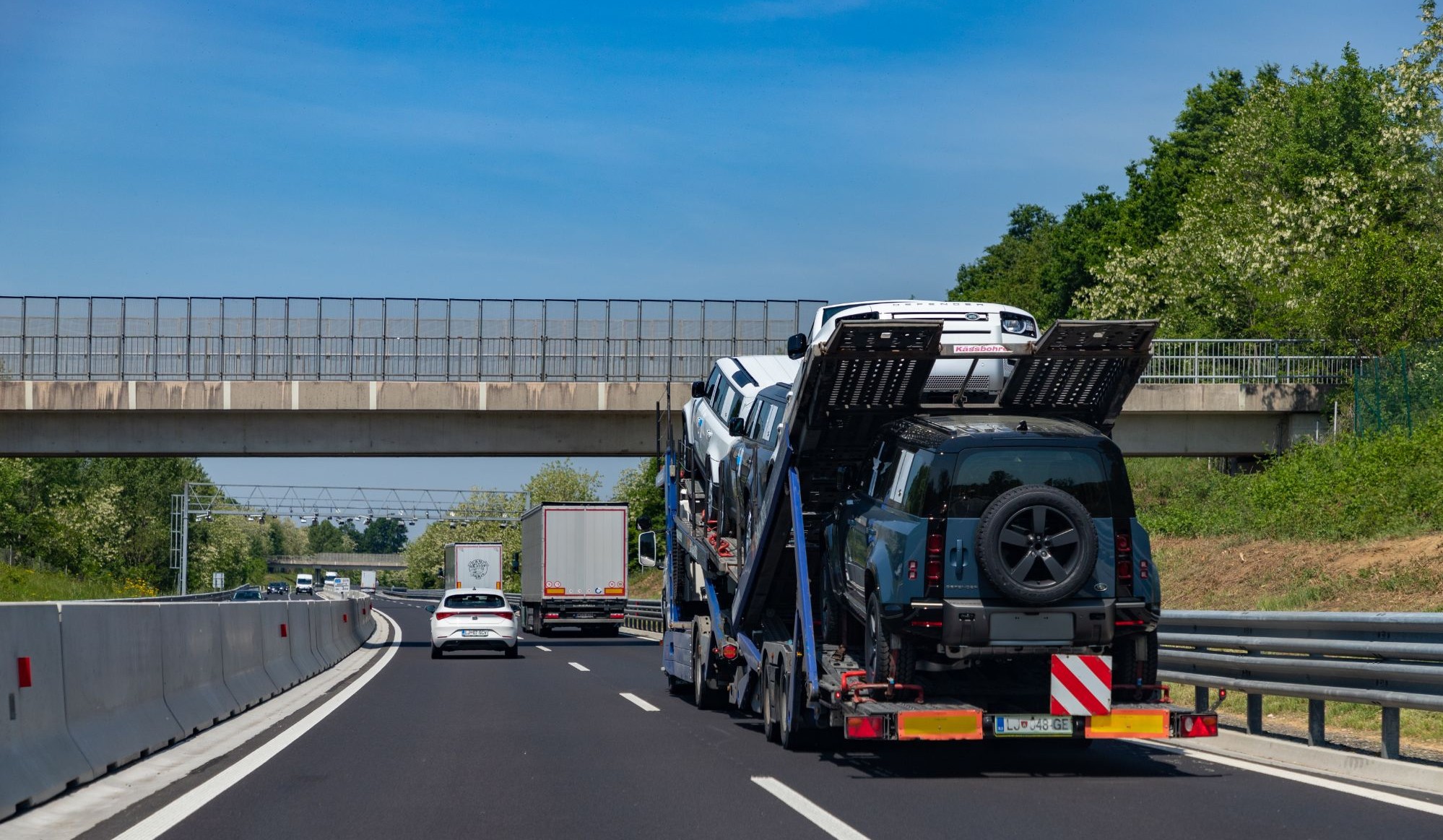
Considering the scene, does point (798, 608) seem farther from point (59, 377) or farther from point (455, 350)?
point (59, 377)

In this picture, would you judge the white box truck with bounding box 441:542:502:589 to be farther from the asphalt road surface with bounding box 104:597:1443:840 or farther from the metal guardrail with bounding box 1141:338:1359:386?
the asphalt road surface with bounding box 104:597:1443:840

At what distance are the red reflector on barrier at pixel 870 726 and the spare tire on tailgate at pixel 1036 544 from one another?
1.21 metres

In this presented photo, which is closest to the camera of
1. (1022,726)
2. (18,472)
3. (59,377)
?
(1022,726)

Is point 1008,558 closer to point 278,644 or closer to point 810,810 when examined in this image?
point 810,810

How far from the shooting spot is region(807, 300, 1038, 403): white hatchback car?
1212cm

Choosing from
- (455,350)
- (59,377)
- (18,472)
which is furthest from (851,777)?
(18,472)

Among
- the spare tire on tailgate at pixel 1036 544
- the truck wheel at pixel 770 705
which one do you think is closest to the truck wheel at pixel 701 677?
the truck wheel at pixel 770 705

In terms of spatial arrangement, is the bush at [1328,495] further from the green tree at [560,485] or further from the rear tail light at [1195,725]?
the green tree at [560,485]

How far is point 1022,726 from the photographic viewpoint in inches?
414

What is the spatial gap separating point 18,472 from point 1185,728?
84605mm

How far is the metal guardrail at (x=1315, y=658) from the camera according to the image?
9.79 m

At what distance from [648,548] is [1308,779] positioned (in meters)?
11.9

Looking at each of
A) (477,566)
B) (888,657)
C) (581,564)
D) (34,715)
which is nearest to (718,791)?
(888,657)

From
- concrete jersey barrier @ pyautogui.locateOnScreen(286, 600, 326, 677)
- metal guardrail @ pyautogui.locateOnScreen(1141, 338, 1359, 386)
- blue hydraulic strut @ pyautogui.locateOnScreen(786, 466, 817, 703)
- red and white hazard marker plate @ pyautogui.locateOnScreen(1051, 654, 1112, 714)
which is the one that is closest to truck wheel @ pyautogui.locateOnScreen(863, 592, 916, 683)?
blue hydraulic strut @ pyautogui.locateOnScreen(786, 466, 817, 703)
